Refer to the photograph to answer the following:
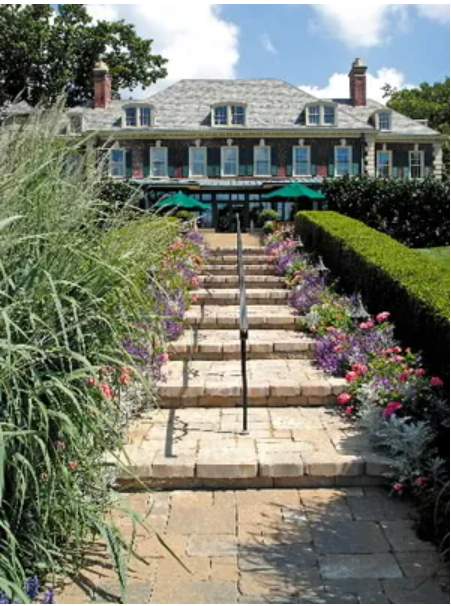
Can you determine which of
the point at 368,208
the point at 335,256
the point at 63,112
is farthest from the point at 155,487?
the point at 368,208

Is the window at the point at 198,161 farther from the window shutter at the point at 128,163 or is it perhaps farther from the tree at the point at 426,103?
the tree at the point at 426,103

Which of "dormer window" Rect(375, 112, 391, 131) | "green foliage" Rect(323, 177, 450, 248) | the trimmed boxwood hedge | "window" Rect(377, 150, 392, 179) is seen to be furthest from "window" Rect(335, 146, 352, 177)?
the trimmed boxwood hedge

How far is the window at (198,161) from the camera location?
1088 inches

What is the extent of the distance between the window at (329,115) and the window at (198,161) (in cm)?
567

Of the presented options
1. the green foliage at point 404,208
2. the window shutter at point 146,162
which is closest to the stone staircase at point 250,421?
the green foliage at point 404,208

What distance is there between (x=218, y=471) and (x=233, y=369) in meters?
1.92

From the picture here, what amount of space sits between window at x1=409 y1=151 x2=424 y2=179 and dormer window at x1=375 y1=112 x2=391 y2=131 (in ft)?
6.13

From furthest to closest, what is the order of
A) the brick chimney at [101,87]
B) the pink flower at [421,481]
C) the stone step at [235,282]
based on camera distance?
the brick chimney at [101,87] < the stone step at [235,282] < the pink flower at [421,481]

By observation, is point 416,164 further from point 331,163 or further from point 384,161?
point 331,163

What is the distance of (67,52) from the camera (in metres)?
32.2

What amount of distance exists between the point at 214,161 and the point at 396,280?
23.2 meters

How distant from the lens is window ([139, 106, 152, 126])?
27.2 meters

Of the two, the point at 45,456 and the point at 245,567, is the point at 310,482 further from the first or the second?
the point at 45,456

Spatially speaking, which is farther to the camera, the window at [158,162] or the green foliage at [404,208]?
the window at [158,162]
